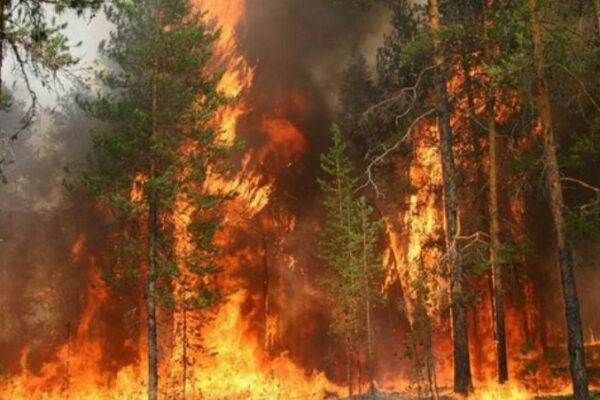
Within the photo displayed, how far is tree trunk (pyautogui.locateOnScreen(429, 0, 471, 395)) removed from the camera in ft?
53.8

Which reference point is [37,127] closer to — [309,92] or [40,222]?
[40,222]

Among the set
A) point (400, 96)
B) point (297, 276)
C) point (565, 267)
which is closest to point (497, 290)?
point (565, 267)

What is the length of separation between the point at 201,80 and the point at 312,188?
1436 centimetres

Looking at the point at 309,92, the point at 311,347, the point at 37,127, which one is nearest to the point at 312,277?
the point at 311,347

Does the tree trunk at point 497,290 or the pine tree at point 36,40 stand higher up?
the pine tree at point 36,40

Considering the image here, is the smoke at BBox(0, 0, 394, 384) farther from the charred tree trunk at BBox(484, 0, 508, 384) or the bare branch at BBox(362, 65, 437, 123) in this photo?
the bare branch at BBox(362, 65, 437, 123)

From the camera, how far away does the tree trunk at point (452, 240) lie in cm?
1639

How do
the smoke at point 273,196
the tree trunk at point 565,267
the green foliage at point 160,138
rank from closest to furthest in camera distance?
the tree trunk at point 565,267
the green foliage at point 160,138
the smoke at point 273,196

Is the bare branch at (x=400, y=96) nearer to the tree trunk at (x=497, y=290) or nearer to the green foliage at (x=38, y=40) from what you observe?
the tree trunk at (x=497, y=290)

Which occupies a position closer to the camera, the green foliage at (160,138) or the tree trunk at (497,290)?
the green foliage at (160,138)

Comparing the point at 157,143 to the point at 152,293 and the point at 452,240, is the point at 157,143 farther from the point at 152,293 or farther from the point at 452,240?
the point at 452,240

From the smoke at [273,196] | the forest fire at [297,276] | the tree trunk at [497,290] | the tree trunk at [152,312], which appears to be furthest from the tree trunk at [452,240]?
the smoke at [273,196]

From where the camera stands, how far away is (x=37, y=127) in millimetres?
36750

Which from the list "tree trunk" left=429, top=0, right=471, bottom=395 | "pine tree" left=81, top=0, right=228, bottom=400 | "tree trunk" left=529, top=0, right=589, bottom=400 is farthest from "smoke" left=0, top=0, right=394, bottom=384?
"tree trunk" left=529, top=0, right=589, bottom=400
